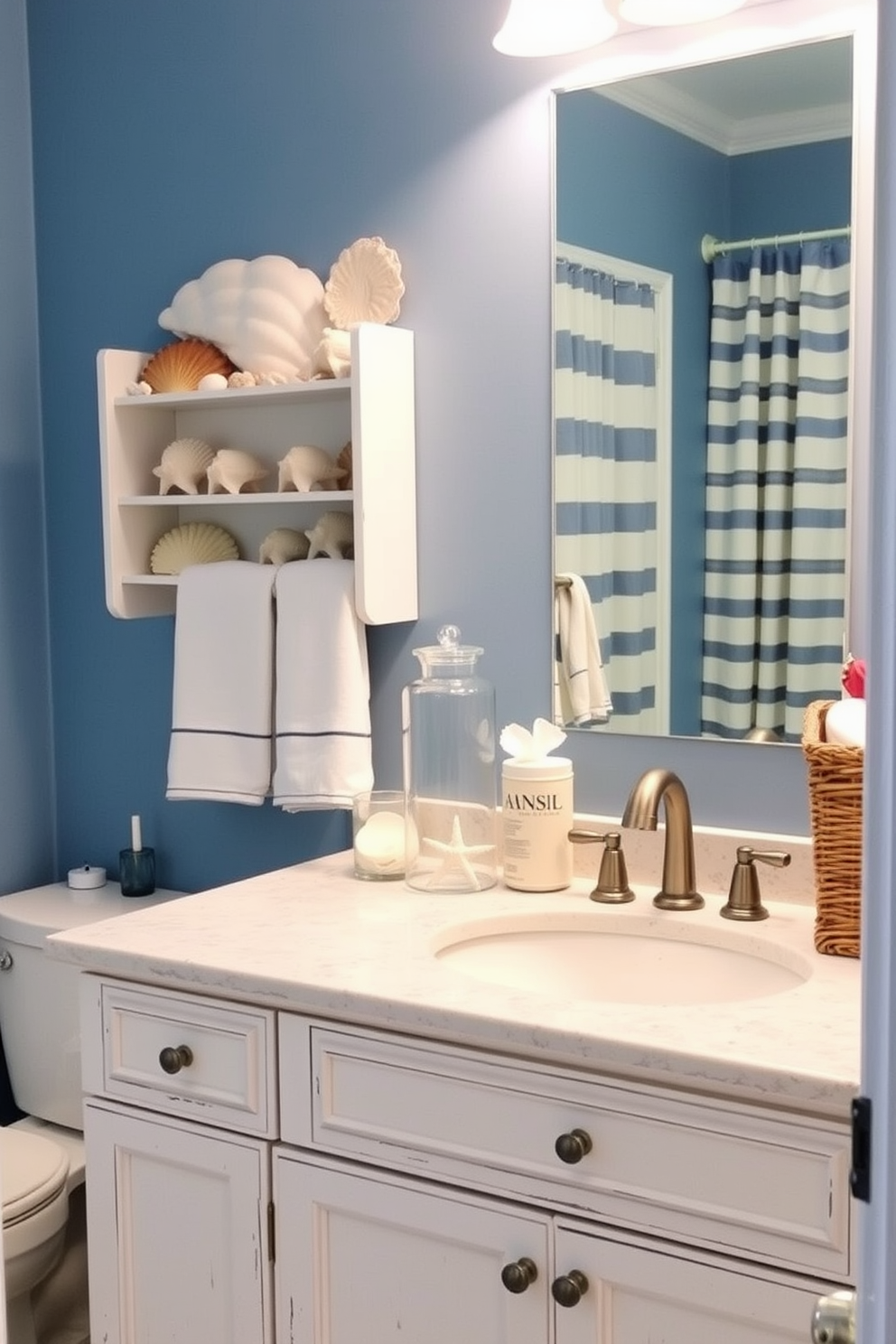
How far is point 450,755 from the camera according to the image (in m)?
2.11

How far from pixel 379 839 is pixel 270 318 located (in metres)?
0.79

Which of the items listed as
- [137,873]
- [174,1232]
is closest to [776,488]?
[174,1232]

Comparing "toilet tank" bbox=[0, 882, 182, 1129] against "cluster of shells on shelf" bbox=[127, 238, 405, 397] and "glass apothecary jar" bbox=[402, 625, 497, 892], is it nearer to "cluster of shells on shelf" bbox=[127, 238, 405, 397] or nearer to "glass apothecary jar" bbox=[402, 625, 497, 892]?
"glass apothecary jar" bbox=[402, 625, 497, 892]

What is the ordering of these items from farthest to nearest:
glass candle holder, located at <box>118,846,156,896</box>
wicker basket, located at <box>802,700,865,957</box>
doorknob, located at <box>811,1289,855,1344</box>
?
glass candle holder, located at <box>118,846,156,896</box>
wicker basket, located at <box>802,700,865,957</box>
doorknob, located at <box>811,1289,855,1344</box>

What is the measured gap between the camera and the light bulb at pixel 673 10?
183cm

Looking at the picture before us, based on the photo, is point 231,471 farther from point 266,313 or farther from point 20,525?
point 20,525

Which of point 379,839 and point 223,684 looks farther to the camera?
point 223,684

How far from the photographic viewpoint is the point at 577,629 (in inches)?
81.4

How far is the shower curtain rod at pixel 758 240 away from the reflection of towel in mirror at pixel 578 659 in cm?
45

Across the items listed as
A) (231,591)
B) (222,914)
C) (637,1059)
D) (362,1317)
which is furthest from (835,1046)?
(231,591)

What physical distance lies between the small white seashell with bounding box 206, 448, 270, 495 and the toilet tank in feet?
2.26

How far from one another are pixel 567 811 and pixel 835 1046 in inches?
25.4

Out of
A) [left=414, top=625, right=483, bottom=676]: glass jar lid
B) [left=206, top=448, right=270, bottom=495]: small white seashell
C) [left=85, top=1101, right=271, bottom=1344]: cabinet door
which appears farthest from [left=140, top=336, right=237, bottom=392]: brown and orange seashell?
[left=85, top=1101, right=271, bottom=1344]: cabinet door

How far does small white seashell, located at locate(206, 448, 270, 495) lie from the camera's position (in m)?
2.28
